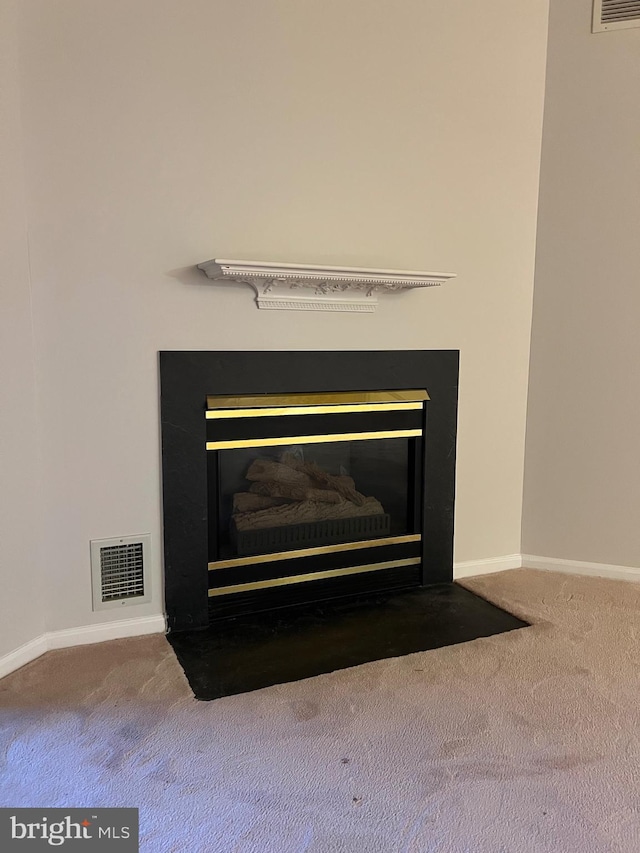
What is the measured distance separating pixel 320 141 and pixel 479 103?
0.73 meters

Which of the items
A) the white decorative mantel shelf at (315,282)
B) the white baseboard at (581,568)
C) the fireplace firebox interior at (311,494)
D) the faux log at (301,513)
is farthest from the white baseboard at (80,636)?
the white baseboard at (581,568)

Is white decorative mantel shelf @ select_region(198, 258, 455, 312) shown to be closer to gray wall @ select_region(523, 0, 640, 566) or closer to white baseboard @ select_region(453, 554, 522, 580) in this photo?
gray wall @ select_region(523, 0, 640, 566)

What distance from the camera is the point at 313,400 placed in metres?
2.53

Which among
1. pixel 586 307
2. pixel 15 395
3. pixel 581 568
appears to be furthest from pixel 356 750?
pixel 586 307

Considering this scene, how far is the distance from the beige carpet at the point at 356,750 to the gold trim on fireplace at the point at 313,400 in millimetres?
868

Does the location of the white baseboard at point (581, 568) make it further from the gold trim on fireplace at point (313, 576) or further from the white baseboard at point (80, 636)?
the white baseboard at point (80, 636)

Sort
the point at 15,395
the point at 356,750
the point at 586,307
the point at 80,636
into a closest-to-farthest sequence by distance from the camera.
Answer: the point at 356,750
the point at 15,395
the point at 80,636
the point at 586,307

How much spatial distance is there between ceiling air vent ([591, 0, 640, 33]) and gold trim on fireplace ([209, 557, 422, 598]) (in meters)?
2.31

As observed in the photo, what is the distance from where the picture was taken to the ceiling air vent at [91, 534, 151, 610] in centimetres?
229

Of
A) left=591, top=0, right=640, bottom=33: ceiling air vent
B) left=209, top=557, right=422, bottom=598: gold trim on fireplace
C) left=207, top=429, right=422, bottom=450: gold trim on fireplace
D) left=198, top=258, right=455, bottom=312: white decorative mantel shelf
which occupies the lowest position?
left=209, top=557, right=422, bottom=598: gold trim on fireplace

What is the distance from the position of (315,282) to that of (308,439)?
596 mm

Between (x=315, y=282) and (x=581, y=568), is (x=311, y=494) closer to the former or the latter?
(x=315, y=282)

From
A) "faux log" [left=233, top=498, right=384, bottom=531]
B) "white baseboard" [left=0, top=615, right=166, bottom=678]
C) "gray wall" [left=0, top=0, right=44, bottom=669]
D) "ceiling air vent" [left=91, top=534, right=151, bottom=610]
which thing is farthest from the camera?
"faux log" [left=233, top=498, right=384, bottom=531]

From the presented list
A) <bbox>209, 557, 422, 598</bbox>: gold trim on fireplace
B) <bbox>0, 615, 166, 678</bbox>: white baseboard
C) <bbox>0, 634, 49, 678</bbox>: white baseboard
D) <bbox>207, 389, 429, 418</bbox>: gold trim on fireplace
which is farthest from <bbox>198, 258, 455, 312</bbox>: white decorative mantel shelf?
<bbox>0, 634, 49, 678</bbox>: white baseboard
